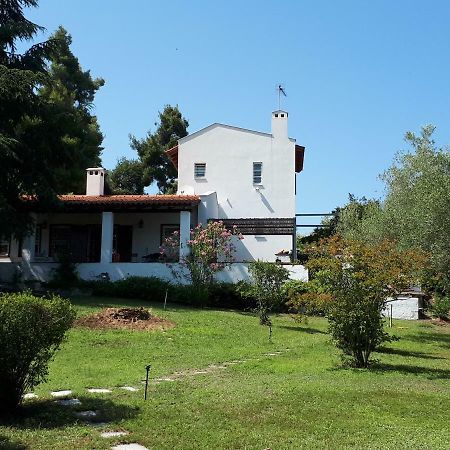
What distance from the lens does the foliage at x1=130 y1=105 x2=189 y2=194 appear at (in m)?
46.6

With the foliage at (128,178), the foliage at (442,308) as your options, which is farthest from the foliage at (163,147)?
the foliage at (442,308)

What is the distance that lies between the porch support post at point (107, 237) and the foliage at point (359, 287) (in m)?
14.5

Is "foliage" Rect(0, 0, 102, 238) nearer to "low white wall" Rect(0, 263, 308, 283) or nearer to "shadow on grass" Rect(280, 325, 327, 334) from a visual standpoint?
"low white wall" Rect(0, 263, 308, 283)

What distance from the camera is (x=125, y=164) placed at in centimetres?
4722

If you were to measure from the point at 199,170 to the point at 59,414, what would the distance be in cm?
2361

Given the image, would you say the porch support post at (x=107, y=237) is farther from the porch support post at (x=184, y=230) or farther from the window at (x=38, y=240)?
the window at (x=38, y=240)

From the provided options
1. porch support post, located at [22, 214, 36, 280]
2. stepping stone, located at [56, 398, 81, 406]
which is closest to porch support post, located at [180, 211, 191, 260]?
porch support post, located at [22, 214, 36, 280]

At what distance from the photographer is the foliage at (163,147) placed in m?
46.6

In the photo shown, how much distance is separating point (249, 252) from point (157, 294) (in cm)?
694

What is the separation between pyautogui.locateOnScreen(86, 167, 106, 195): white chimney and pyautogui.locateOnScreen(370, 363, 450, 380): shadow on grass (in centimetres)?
1955

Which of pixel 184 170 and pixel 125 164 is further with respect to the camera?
pixel 125 164

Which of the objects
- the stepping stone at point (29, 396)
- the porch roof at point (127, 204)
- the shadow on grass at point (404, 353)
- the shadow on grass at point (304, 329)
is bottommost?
the shadow on grass at point (404, 353)

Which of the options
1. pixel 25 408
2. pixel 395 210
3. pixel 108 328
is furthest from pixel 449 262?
pixel 25 408

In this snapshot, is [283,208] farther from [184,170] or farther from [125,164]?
[125,164]
